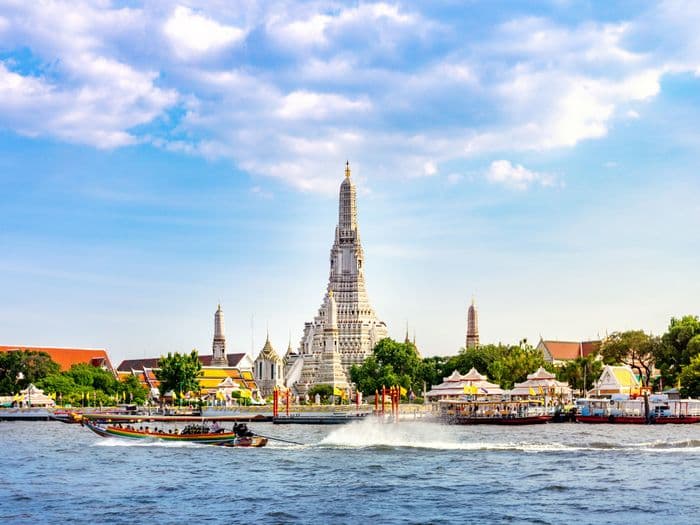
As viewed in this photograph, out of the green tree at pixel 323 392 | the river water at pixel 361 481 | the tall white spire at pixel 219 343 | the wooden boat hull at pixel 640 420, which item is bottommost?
the river water at pixel 361 481

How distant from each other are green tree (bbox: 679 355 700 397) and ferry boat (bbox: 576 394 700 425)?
4.76 metres

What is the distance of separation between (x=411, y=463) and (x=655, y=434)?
97.2ft

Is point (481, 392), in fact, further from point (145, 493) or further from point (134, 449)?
point (145, 493)

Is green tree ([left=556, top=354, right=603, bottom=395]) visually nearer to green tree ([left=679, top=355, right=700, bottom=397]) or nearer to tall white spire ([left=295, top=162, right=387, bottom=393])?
green tree ([left=679, top=355, right=700, bottom=397])

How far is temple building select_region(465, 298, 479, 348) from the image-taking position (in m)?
178

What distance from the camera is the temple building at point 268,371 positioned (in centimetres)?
16675

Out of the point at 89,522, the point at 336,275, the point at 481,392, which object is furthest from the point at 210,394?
the point at 89,522

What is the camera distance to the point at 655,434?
7262cm

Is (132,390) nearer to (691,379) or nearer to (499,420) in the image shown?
(499,420)

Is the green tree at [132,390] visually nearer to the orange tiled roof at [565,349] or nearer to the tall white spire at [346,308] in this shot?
the tall white spire at [346,308]

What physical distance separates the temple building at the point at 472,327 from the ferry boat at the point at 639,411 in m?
76.9

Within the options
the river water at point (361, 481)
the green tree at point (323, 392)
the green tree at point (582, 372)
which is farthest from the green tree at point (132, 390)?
the river water at point (361, 481)

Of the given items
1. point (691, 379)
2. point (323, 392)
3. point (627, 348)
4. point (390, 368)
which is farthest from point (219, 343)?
point (691, 379)

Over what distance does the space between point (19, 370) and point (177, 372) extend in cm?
2053
